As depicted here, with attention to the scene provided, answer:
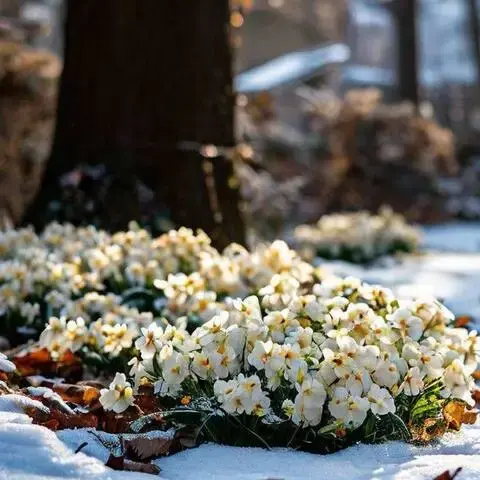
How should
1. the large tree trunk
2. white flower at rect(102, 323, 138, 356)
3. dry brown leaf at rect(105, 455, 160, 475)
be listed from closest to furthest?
dry brown leaf at rect(105, 455, 160, 475)
white flower at rect(102, 323, 138, 356)
the large tree trunk

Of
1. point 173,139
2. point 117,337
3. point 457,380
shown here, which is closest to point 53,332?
point 117,337

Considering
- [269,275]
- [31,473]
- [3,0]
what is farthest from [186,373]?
[3,0]

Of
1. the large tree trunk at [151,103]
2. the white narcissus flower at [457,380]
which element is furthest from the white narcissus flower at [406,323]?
the large tree trunk at [151,103]

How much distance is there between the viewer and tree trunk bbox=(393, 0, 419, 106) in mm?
21578

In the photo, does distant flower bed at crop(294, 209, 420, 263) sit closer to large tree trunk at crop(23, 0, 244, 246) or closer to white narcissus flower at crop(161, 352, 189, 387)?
large tree trunk at crop(23, 0, 244, 246)

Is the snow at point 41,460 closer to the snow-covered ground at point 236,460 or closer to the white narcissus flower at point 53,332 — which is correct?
the snow-covered ground at point 236,460

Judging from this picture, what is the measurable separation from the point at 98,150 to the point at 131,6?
0.88m

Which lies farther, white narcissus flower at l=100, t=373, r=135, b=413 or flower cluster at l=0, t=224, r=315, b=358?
flower cluster at l=0, t=224, r=315, b=358

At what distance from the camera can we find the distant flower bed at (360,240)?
32.0 feet

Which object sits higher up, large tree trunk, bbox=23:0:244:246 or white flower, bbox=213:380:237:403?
large tree trunk, bbox=23:0:244:246

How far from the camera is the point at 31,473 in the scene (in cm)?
251

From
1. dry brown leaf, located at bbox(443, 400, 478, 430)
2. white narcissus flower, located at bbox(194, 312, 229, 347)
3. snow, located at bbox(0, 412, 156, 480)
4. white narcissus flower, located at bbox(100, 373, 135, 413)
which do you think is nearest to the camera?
snow, located at bbox(0, 412, 156, 480)

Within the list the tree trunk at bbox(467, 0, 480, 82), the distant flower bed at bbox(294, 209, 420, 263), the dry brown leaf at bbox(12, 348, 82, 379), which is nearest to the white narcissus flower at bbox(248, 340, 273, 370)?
the dry brown leaf at bbox(12, 348, 82, 379)

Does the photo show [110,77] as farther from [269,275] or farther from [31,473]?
[31,473]
